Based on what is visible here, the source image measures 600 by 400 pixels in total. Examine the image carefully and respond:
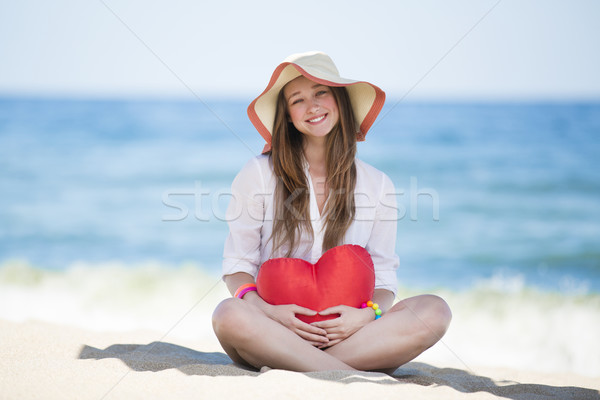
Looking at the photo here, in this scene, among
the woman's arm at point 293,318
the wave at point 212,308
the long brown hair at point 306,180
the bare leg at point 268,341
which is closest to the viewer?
the bare leg at point 268,341

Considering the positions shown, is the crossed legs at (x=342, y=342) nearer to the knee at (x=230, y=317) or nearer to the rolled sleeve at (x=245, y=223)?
the knee at (x=230, y=317)

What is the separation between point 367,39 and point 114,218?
951 centimetres

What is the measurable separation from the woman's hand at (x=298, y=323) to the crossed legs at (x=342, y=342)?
0.07m

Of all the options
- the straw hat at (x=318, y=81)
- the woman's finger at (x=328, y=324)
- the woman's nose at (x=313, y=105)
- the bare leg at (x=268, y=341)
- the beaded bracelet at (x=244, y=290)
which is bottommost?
the bare leg at (x=268, y=341)

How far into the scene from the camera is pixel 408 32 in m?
15.5

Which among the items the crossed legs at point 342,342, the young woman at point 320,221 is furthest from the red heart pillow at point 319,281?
the crossed legs at point 342,342

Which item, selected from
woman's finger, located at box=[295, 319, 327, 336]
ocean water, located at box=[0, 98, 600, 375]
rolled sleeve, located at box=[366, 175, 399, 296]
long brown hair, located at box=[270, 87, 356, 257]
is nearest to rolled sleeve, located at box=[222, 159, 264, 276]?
long brown hair, located at box=[270, 87, 356, 257]

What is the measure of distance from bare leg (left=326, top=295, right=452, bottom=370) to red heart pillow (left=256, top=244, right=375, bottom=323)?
18 cm

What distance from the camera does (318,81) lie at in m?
2.79

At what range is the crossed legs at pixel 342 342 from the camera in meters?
2.43

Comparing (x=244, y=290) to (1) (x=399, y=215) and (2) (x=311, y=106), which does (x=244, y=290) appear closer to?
(2) (x=311, y=106)

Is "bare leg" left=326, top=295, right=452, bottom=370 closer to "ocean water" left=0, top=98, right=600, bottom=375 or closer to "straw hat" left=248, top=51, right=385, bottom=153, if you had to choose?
"straw hat" left=248, top=51, right=385, bottom=153

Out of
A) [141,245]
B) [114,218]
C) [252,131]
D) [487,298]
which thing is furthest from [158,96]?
[487,298]

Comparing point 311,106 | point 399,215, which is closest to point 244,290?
point 311,106
